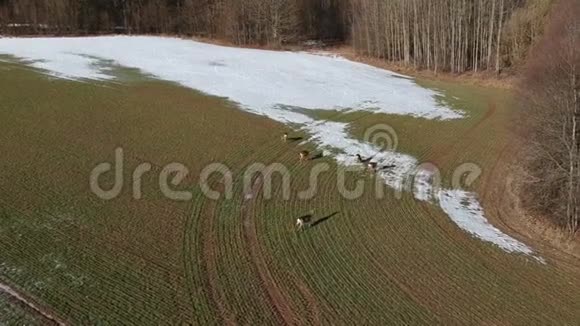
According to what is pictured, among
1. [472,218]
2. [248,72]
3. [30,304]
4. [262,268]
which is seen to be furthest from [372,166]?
[248,72]

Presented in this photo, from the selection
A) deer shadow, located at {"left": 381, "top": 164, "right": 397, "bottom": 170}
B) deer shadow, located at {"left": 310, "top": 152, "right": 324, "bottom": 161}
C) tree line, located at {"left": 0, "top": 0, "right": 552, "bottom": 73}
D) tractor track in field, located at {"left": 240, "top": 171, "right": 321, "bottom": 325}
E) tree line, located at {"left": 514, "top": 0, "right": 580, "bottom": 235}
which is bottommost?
tractor track in field, located at {"left": 240, "top": 171, "right": 321, "bottom": 325}

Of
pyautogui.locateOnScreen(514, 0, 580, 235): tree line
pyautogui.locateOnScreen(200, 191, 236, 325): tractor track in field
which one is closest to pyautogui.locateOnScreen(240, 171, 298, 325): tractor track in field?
pyautogui.locateOnScreen(200, 191, 236, 325): tractor track in field

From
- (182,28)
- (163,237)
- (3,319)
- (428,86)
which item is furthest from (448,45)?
(3,319)

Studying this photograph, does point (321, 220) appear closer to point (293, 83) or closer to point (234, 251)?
point (234, 251)

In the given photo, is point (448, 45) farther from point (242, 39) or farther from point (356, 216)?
point (356, 216)

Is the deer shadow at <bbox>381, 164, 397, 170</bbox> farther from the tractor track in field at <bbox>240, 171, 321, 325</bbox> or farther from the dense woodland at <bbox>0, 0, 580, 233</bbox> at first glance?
the tractor track in field at <bbox>240, 171, 321, 325</bbox>

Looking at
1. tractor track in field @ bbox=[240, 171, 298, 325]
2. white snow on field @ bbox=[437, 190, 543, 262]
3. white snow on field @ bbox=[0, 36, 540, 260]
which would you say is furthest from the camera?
white snow on field @ bbox=[0, 36, 540, 260]

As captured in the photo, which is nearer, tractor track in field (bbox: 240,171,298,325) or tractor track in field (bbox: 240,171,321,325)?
tractor track in field (bbox: 240,171,321,325)
